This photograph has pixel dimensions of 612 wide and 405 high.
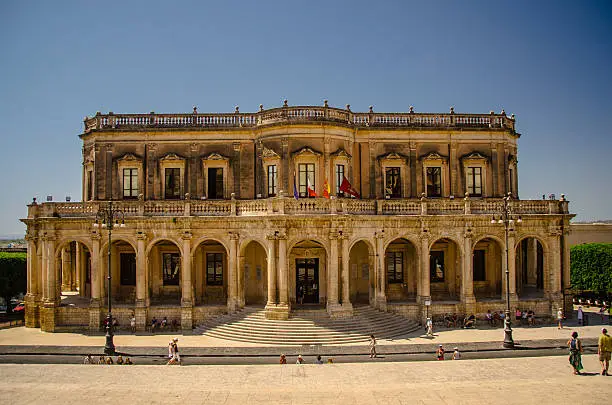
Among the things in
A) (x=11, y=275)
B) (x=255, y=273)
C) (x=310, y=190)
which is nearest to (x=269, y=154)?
(x=310, y=190)

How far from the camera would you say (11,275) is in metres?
43.8

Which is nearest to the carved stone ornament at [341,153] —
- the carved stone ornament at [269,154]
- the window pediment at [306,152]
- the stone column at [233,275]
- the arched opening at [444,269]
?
the window pediment at [306,152]

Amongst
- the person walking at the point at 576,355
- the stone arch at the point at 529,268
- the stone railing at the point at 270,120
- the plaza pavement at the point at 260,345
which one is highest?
the stone railing at the point at 270,120

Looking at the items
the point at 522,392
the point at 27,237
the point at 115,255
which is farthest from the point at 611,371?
the point at 27,237

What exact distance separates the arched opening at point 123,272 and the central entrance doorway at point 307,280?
37.8ft

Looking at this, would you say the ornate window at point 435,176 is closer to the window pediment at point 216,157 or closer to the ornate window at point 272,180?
the ornate window at point 272,180

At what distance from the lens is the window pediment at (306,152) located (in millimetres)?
36750

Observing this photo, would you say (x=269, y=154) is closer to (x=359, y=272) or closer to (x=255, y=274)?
(x=255, y=274)

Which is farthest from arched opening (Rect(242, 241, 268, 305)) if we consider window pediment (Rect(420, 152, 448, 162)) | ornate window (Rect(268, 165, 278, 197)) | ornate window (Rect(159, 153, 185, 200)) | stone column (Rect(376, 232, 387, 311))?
window pediment (Rect(420, 152, 448, 162))

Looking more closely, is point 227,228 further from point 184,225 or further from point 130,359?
point 130,359

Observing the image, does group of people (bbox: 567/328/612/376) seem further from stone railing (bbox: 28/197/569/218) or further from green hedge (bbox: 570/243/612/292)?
green hedge (bbox: 570/243/612/292)

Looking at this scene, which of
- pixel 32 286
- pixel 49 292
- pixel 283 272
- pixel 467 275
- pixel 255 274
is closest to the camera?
pixel 283 272

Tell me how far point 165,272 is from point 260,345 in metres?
11.2

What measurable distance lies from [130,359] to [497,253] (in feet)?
84.6
